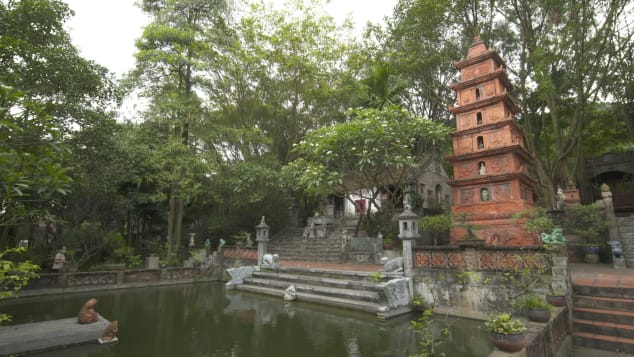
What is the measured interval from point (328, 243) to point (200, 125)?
10057 millimetres

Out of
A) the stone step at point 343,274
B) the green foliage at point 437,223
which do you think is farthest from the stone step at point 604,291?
the green foliage at point 437,223

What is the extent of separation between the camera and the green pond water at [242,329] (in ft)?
19.9

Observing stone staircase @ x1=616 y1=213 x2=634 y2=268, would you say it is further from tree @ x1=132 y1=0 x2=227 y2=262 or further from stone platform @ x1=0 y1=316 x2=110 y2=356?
tree @ x1=132 y1=0 x2=227 y2=262

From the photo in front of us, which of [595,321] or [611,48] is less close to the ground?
[611,48]

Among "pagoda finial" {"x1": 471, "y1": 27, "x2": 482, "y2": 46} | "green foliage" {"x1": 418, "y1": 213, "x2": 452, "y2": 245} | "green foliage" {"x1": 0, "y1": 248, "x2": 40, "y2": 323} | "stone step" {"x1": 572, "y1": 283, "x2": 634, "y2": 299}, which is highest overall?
"pagoda finial" {"x1": 471, "y1": 27, "x2": 482, "y2": 46}

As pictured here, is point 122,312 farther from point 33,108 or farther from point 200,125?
point 200,125

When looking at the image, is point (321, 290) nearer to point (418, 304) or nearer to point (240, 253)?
point (418, 304)

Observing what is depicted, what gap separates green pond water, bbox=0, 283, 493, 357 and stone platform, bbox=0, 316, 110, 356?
0.67 ft

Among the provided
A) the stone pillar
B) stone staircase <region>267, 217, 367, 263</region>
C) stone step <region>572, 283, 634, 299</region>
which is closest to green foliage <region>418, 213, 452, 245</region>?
stone staircase <region>267, 217, 367, 263</region>

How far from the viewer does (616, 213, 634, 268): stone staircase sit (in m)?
11.6

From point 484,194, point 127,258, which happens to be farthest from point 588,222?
point 127,258

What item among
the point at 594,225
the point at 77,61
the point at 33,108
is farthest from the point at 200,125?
the point at 594,225

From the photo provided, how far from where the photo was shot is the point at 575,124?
639 inches

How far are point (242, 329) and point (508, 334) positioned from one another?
Answer: 18.2 ft
